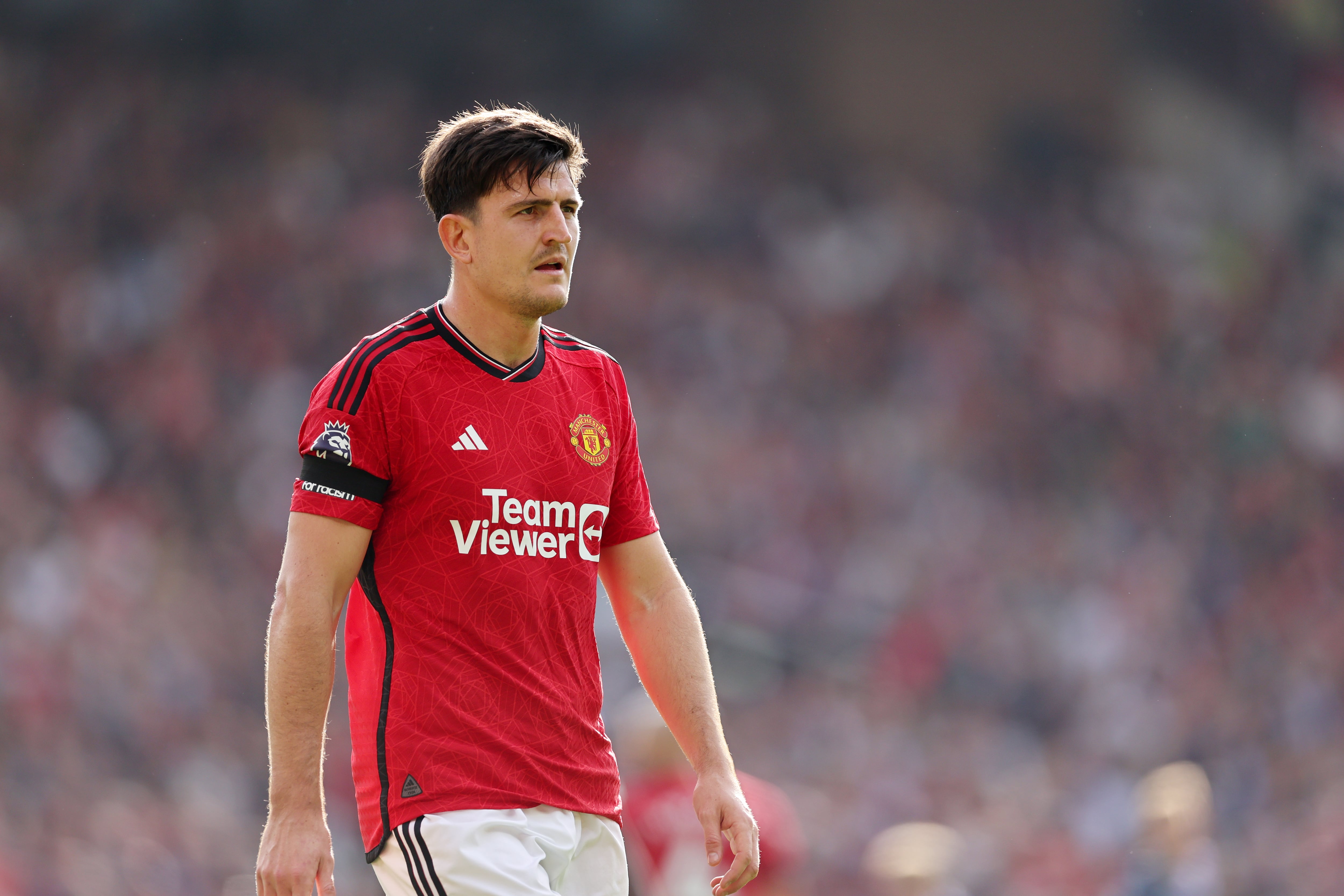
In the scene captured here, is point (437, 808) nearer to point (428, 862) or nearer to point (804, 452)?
point (428, 862)

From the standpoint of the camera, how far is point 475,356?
9.48ft

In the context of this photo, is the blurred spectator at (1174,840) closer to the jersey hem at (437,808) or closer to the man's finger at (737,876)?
the man's finger at (737,876)

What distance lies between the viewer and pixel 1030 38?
17531 mm

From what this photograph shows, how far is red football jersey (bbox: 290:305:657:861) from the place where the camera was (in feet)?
8.81

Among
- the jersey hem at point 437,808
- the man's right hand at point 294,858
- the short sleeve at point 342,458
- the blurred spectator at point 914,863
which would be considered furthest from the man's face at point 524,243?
the blurred spectator at point 914,863

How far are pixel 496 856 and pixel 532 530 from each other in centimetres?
61

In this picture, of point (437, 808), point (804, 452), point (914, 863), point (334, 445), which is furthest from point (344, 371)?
point (804, 452)

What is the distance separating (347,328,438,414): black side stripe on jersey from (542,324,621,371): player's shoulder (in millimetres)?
298

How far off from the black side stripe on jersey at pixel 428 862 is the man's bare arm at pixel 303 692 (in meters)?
0.16

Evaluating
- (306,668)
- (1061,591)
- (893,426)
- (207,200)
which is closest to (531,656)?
(306,668)

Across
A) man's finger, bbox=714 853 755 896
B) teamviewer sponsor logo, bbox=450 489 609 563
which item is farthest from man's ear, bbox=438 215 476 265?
man's finger, bbox=714 853 755 896

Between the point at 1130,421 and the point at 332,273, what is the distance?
8.00m

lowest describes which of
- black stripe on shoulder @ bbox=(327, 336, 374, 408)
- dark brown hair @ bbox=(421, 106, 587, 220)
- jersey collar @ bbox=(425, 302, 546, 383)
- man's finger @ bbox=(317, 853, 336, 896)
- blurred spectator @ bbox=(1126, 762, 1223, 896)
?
man's finger @ bbox=(317, 853, 336, 896)

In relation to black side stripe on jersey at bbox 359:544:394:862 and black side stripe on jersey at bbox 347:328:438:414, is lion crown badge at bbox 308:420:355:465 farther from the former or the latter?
black side stripe on jersey at bbox 359:544:394:862
